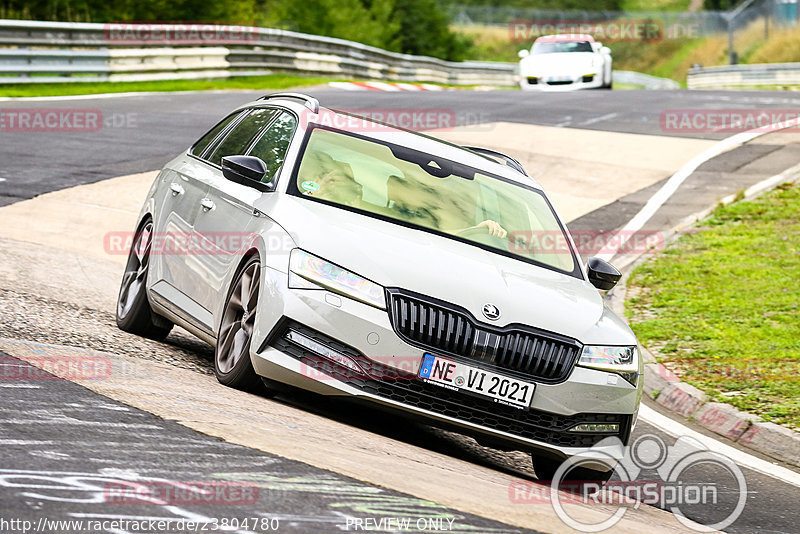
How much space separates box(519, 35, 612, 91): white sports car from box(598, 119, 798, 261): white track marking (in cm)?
1125

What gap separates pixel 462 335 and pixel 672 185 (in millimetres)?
12903

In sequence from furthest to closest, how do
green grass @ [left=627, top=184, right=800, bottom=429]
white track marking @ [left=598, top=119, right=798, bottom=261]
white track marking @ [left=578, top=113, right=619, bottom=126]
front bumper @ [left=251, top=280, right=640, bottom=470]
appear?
1. white track marking @ [left=578, top=113, right=619, bottom=126]
2. white track marking @ [left=598, top=119, right=798, bottom=261]
3. green grass @ [left=627, top=184, right=800, bottom=429]
4. front bumper @ [left=251, top=280, right=640, bottom=470]

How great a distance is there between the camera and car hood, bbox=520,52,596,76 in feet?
115

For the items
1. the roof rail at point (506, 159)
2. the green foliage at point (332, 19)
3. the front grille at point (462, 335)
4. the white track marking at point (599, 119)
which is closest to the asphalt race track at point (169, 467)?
the front grille at point (462, 335)

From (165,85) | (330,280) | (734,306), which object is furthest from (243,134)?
(165,85)

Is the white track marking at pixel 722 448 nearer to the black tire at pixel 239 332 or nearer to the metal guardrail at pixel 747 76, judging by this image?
the black tire at pixel 239 332

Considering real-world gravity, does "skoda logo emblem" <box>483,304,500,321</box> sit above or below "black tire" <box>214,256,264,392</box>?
above

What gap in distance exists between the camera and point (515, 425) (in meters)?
6.26

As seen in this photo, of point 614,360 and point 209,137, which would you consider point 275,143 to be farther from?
point 614,360

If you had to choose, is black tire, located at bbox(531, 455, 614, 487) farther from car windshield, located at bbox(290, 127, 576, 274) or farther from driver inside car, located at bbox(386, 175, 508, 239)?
driver inside car, located at bbox(386, 175, 508, 239)

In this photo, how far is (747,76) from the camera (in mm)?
48406

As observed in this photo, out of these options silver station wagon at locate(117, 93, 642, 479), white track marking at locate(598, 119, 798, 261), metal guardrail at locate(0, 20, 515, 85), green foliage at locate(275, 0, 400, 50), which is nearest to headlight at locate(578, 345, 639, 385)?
silver station wagon at locate(117, 93, 642, 479)

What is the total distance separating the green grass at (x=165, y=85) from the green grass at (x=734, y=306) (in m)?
14.5

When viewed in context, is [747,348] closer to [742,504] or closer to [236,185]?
[742,504]
